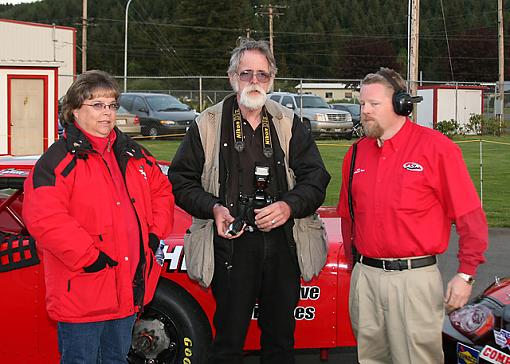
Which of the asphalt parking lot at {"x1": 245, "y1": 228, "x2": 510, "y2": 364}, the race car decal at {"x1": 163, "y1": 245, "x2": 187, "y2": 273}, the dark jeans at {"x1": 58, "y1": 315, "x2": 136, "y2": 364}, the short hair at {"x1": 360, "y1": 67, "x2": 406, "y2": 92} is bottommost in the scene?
the asphalt parking lot at {"x1": 245, "y1": 228, "x2": 510, "y2": 364}

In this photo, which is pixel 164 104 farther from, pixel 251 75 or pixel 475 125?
pixel 251 75

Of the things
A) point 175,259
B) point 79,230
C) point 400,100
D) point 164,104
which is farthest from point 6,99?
point 400,100

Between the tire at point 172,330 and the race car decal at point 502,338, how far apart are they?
5.50 ft

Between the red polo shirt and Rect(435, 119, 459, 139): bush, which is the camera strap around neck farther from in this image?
Rect(435, 119, 459, 139): bush

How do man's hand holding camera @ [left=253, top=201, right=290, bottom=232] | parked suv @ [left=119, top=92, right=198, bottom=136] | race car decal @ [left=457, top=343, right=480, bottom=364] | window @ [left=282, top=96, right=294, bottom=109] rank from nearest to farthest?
race car decal @ [left=457, top=343, right=480, bottom=364] < man's hand holding camera @ [left=253, top=201, right=290, bottom=232] < parked suv @ [left=119, top=92, right=198, bottom=136] < window @ [left=282, top=96, right=294, bottom=109]

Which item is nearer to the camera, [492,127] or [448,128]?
[448,128]

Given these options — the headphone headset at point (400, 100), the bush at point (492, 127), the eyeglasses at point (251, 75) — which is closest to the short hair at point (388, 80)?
the headphone headset at point (400, 100)

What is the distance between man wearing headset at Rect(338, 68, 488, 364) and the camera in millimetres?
3484

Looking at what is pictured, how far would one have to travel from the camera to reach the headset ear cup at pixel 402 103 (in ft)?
11.7

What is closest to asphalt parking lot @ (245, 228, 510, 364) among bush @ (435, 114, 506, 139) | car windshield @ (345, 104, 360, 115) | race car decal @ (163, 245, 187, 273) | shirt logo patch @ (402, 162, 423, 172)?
race car decal @ (163, 245, 187, 273)

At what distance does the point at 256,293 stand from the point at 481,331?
44.6 inches

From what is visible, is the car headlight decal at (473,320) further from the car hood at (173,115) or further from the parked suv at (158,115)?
the car hood at (173,115)

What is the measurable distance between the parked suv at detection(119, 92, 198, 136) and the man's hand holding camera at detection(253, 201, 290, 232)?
2120cm

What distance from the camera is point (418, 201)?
3.54 m
